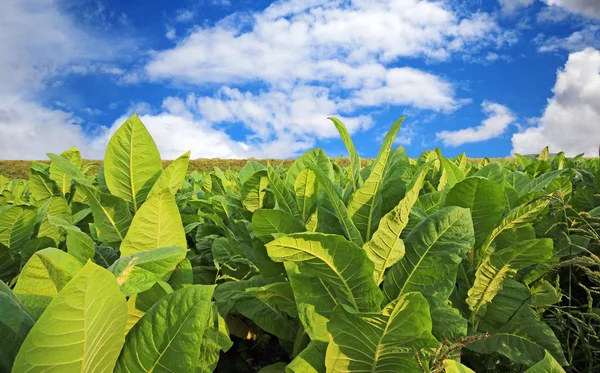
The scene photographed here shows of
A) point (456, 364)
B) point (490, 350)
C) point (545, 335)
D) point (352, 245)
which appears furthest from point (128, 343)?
point (545, 335)

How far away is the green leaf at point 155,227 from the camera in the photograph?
138 centimetres

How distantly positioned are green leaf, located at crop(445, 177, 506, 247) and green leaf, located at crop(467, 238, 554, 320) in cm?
15

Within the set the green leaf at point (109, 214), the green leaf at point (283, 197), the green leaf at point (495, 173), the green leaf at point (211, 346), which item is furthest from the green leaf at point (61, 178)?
the green leaf at point (495, 173)

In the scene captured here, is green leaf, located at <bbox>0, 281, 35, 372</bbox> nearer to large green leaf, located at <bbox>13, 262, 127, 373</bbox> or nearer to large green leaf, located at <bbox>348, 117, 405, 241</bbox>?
large green leaf, located at <bbox>13, 262, 127, 373</bbox>

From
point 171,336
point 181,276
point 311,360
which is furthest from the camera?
point 181,276

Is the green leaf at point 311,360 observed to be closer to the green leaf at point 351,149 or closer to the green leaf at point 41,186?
the green leaf at point 351,149

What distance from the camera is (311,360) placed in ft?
4.50

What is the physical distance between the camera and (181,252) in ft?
3.94

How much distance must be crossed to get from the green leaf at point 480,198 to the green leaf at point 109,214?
4.06 feet

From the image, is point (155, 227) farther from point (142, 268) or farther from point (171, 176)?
point (171, 176)

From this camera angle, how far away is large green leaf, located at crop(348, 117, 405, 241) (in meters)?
1.45

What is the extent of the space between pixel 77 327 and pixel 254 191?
1.29 meters

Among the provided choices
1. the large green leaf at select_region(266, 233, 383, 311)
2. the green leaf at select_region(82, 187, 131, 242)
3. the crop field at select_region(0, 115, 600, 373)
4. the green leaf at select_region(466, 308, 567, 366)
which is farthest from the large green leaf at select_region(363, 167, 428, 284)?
the green leaf at select_region(82, 187, 131, 242)

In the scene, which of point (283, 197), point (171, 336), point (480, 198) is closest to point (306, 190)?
point (283, 197)
